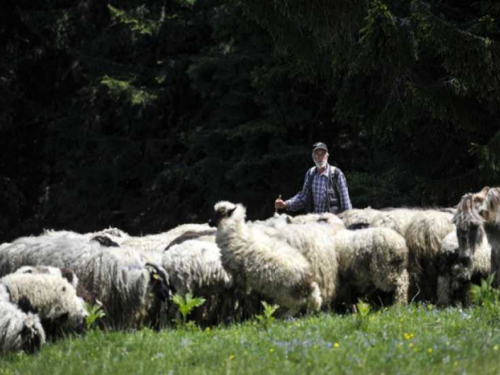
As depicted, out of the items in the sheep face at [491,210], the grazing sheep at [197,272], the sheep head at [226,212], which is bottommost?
the grazing sheep at [197,272]

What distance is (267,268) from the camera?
8.60 m

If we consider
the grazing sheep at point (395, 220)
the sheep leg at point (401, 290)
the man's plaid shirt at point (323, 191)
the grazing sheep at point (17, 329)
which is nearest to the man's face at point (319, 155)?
Answer: the man's plaid shirt at point (323, 191)

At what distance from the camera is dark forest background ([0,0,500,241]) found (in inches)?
527

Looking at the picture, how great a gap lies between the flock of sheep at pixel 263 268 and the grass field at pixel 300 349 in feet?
1.80

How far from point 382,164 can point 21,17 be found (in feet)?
42.3

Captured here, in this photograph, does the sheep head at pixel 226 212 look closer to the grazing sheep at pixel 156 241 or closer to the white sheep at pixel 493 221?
the grazing sheep at pixel 156 241

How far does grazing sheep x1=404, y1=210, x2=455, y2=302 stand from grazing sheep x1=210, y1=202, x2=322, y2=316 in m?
1.44

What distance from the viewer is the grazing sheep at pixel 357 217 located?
413 inches

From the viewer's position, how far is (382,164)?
739 inches

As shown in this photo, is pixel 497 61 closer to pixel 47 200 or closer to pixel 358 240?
pixel 358 240

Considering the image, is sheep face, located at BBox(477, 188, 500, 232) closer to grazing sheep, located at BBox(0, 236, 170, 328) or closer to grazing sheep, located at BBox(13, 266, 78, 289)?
grazing sheep, located at BBox(0, 236, 170, 328)

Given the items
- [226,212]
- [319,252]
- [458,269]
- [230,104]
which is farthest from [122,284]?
[230,104]

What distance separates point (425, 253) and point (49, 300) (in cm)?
457

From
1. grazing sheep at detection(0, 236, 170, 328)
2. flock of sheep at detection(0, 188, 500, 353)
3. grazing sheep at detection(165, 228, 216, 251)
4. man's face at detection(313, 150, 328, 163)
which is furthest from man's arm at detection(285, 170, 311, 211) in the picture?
grazing sheep at detection(0, 236, 170, 328)
